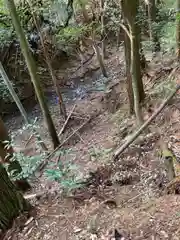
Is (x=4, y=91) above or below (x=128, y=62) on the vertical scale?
below

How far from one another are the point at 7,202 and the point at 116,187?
207 cm

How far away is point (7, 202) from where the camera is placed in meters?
3.39

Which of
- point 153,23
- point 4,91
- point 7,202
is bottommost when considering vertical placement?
point 4,91

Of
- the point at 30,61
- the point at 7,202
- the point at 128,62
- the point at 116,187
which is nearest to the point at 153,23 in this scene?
the point at 128,62

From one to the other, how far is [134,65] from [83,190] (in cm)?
292

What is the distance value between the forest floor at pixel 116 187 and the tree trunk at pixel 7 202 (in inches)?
3.7

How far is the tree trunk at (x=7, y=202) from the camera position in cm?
334

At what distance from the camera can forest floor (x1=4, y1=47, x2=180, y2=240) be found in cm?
306

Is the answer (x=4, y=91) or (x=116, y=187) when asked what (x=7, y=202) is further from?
(x=4, y=91)

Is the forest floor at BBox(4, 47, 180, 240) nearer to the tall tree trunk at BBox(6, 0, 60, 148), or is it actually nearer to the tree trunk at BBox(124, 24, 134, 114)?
the tree trunk at BBox(124, 24, 134, 114)

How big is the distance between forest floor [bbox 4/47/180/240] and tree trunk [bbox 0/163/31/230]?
0.09 metres

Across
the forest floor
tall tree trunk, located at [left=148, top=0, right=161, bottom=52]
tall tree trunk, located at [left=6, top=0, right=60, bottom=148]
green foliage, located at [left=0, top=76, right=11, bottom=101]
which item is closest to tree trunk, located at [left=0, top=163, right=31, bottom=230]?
the forest floor

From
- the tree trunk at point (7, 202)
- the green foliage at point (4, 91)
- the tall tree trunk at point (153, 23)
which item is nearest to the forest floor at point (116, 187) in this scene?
the tree trunk at point (7, 202)

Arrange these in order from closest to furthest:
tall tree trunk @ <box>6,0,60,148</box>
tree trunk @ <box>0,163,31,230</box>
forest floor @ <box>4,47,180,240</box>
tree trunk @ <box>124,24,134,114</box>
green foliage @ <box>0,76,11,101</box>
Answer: forest floor @ <box>4,47,180,240</box>, tree trunk @ <box>0,163,31,230</box>, tree trunk @ <box>124,24,134,114</box>, tall tree trunk @ <box>6,0,60,148</box>, green foliage @ <box>0,76,11,101</box>
